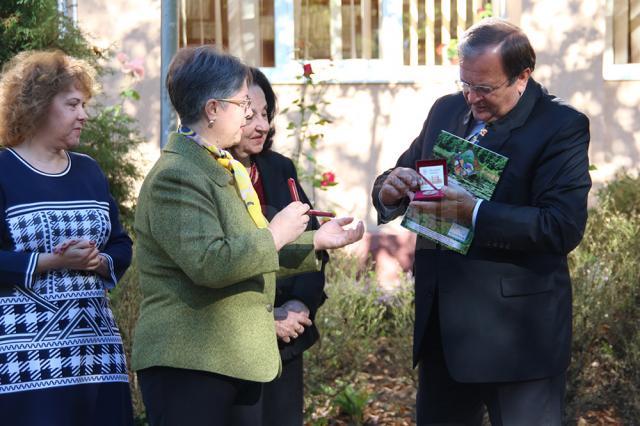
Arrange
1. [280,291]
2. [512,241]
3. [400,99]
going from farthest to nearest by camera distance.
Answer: [400,99] < [280,291] < [512,241]

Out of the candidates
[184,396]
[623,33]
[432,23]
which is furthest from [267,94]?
[623,33]

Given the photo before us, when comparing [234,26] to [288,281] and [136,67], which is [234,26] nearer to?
[136,67]

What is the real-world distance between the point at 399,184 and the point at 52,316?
1.38 meters

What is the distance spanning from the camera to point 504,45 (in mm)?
3688

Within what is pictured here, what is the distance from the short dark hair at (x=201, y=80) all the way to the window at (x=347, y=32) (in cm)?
535

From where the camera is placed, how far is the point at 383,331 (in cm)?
670

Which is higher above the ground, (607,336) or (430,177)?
(430,177)

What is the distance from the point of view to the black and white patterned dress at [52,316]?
3.75 meters

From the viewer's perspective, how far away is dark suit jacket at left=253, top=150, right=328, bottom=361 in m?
4.07

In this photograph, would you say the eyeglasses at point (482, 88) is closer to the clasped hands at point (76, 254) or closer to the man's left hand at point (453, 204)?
the man's left hand at point (453, 204)

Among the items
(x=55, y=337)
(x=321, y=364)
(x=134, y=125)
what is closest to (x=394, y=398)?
(x=321, y=364)

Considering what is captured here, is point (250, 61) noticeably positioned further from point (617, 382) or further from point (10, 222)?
point (10, 222)

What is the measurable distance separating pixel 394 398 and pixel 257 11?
13.5 feet

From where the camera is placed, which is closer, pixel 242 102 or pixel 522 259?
pixel 242 102
